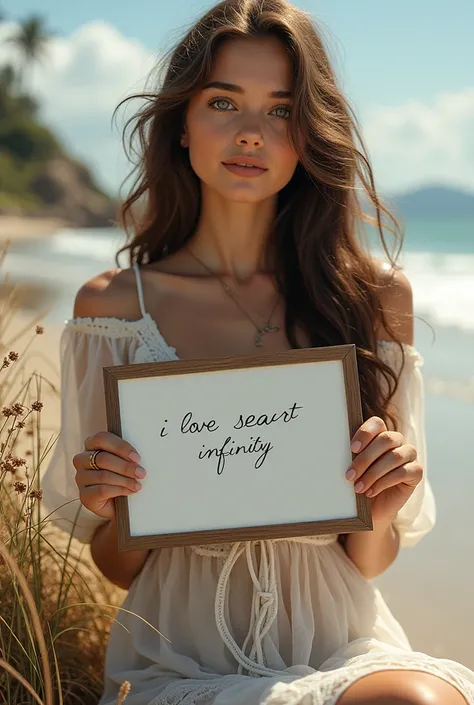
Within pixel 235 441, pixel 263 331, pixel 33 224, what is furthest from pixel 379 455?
pixel 33 224

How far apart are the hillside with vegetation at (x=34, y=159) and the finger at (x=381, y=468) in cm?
4790

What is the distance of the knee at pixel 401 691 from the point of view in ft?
5.11

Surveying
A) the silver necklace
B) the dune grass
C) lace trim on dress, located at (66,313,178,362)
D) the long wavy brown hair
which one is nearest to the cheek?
the long wavy brown hair

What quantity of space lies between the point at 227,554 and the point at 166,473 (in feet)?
1.09

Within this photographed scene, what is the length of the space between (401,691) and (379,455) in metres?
0.45

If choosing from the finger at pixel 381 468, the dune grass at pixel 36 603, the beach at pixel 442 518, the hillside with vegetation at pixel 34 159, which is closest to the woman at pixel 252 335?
the finger at pixel 381 468

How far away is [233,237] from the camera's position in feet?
8.38

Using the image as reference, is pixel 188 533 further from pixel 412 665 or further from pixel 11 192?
pixel 11 192

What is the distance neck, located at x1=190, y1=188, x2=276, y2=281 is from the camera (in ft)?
8.32

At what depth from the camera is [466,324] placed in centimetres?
889

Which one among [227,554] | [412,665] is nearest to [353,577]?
[227,554]

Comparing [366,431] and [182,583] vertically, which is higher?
[366,431]

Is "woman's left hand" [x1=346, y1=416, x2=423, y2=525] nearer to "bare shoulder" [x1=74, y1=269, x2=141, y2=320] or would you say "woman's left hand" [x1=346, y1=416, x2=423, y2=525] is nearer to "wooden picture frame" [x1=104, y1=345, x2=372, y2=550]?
Result: "wooden picture frame" [x1=104, y1=345, x2=372, y2=550]

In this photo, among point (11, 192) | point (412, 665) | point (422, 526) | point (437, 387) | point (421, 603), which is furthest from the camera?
point (11, 192)
